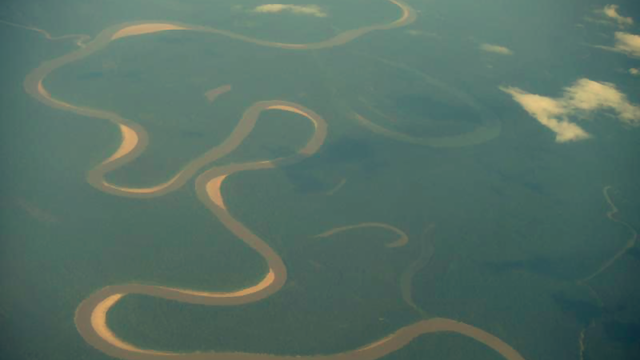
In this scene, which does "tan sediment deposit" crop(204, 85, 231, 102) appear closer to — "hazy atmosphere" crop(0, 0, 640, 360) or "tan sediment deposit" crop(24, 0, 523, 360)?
"hazy atmosphere" crop(0, 0, 640, 360)

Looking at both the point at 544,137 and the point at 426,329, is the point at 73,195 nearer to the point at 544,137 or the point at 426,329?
the point at 426,329

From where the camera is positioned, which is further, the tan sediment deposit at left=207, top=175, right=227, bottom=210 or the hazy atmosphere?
the tan sediment deposit at left=207, top=175, right=227, bottom=210

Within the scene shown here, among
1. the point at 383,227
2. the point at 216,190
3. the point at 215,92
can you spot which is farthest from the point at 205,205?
the point at 215,92

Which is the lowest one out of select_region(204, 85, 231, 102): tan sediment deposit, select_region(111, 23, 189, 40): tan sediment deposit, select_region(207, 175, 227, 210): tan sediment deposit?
select_region(207, 175, 227, 210): tan sediment deposit

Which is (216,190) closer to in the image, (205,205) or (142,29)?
(205,205)

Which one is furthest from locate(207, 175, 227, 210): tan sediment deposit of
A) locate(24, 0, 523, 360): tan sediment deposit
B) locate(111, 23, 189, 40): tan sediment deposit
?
locate(111, 23, 189, 40): tan sediment deposit

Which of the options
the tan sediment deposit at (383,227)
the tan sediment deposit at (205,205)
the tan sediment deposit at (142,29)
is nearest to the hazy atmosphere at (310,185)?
the tan sediment deposit at (205,205)
